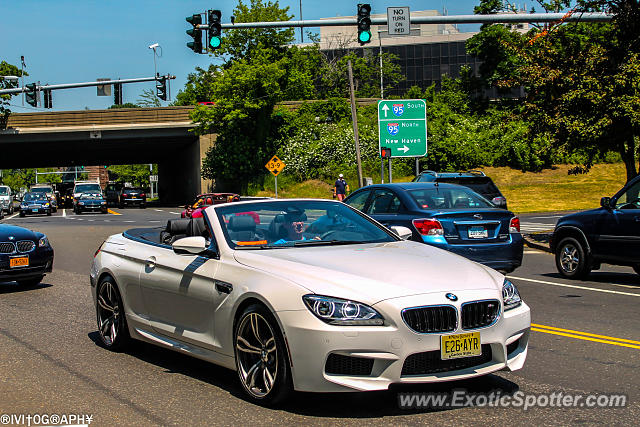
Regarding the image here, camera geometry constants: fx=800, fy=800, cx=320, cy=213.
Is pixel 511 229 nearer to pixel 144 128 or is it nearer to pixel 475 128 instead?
pixel 475 128

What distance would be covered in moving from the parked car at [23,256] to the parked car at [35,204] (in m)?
41.1

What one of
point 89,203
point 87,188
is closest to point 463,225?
point 89,203

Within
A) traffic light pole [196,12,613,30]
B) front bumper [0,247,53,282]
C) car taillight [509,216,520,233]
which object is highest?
traffic light pole [196,12,613,30]

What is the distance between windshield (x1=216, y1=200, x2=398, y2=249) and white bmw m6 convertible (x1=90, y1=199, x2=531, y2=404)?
1cm

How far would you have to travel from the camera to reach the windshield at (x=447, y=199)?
12.0 meters

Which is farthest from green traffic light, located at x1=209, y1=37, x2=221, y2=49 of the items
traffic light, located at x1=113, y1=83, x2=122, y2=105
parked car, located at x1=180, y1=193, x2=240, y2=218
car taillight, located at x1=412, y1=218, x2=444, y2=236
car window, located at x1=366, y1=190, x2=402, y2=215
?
parked car, located at x1=180, y1=193, x2=240, y2=218

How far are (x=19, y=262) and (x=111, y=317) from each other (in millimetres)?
5646

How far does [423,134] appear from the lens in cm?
3597

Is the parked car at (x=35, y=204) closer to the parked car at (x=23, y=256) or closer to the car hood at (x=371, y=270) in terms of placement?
the parked car at (x=23, y=256)

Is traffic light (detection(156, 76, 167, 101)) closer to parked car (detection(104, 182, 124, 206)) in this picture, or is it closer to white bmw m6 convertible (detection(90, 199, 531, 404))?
white bmw m6 convertible (detection(90, 199, 531, 404))

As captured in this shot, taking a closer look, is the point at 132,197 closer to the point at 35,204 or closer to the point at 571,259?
the point at 35,204

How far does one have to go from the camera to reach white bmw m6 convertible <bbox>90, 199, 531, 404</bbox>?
16.5 ft

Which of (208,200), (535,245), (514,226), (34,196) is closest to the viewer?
(514,226)

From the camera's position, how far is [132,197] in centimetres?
6569
